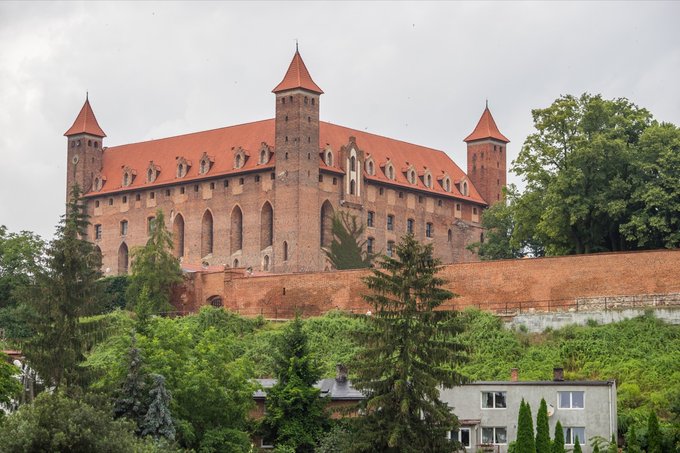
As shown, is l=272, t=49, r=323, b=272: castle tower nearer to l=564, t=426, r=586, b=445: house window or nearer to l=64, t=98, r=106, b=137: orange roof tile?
l=64, t=98, r=106, b=137: orange roof tile

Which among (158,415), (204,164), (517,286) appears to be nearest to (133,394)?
(158,415)

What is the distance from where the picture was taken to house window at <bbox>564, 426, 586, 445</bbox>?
5800cm

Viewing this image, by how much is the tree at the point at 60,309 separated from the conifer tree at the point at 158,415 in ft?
12.4

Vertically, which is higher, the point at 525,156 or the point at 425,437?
the point at 525,156

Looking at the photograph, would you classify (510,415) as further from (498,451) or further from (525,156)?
(525,156)

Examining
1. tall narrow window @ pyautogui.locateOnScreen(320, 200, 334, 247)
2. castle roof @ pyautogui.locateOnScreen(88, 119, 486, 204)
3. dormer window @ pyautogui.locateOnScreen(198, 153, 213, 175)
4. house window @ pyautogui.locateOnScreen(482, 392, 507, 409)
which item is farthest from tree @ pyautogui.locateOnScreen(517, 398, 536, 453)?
dormer window @ pyautogui.locateOnScreen(198, 153, 213, 175)

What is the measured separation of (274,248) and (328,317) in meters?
18.4

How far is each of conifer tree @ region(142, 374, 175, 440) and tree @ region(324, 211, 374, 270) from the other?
127 ft

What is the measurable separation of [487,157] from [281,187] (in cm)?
1952

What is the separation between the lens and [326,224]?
93938 mm

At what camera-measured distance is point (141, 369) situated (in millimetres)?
55094

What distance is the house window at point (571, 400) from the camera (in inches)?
2304

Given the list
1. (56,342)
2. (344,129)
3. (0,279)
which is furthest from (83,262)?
(344,129)

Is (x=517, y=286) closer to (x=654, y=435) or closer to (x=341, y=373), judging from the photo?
(x=341, y=373)
